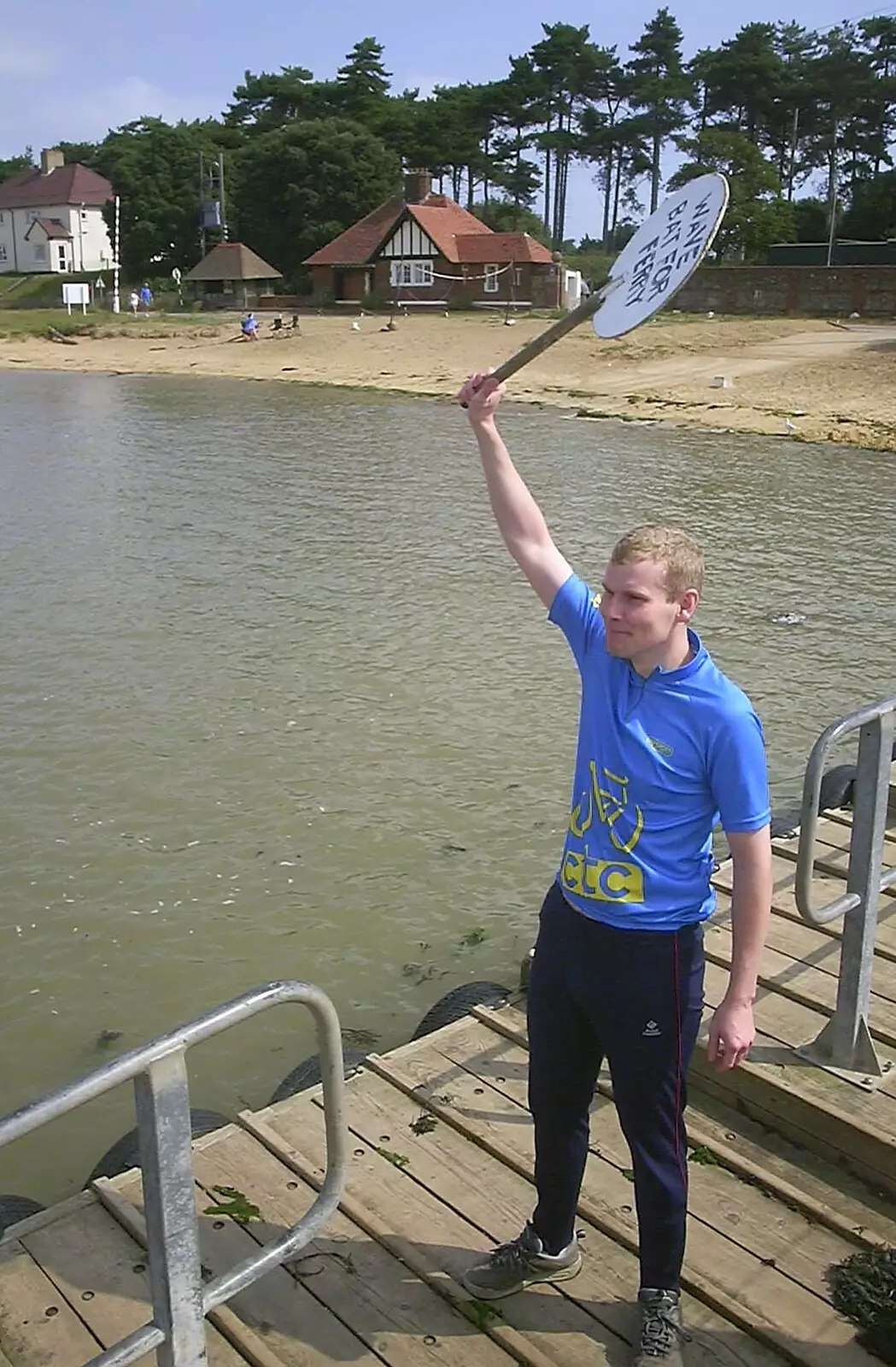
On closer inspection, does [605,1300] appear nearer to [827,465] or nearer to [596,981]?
[596,981]

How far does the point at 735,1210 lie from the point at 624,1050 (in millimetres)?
1065

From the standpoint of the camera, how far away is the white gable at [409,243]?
6512 centimetres

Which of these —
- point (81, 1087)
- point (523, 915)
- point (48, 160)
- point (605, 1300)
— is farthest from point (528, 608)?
point (48, 160)

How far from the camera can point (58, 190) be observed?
325 ft

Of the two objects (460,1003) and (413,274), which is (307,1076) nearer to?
(460,1003)

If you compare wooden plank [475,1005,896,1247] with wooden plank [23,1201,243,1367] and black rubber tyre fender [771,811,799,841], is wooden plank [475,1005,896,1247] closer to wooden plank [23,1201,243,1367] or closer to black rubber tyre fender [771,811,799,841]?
wooden plank [23,1201,243,1367]

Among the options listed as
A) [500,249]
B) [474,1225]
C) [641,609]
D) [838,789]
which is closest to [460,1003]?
[474,1225]

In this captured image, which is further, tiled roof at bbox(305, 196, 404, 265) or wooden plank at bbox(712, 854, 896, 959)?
tiled roof at bbox(305, 196, 404, 265)

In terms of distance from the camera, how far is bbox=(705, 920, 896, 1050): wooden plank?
14.7 ft

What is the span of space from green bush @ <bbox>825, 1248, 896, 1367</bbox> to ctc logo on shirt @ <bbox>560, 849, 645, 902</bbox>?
4.18ft

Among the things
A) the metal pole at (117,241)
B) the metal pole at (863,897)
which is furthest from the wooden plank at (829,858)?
the metal pole at (117,241)

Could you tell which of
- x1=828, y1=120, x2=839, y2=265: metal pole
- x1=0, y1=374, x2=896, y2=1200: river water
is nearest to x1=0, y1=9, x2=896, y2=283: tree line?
x1=828, y1=120, x2=839, y2=265: metal pole

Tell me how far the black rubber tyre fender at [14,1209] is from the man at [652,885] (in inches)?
83.6

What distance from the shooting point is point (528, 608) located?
1357 centimetres
